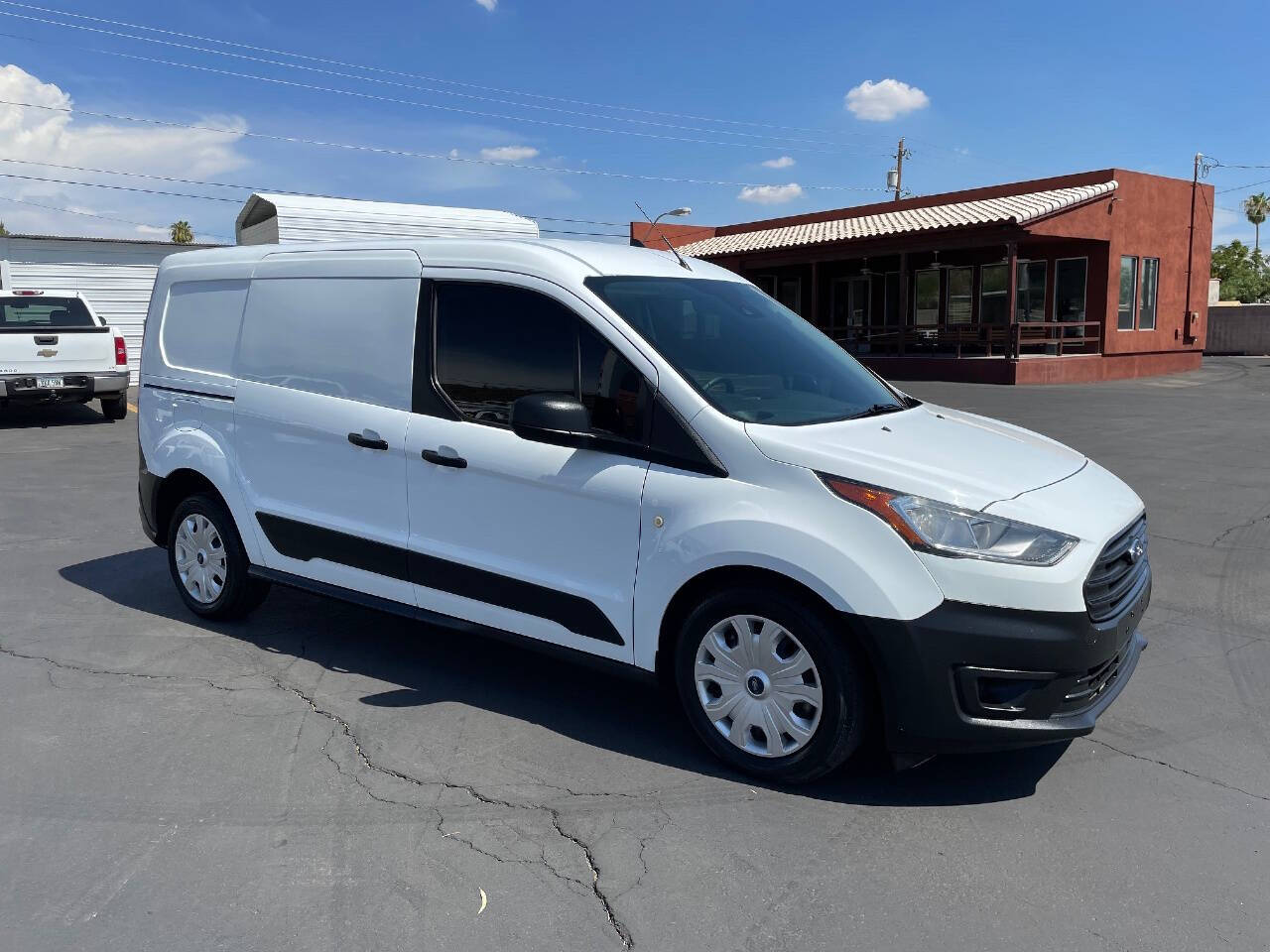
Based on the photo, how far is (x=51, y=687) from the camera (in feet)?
15.9

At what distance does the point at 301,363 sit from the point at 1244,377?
2551cm

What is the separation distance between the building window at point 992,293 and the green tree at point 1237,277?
46.7 m

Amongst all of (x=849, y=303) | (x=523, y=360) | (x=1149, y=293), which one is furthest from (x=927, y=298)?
(x=523, y=360)

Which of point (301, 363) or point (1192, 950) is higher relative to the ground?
point (301, 363)

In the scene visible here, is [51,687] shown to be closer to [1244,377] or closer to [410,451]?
[410,451]

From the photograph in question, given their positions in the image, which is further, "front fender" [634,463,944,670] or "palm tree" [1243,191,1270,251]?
"palm tree" [1243,191,1270,251]

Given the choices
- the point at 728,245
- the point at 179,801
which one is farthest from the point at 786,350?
the point at 728,245

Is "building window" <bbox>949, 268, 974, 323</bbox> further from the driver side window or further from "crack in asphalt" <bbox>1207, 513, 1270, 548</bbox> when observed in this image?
the driver side window

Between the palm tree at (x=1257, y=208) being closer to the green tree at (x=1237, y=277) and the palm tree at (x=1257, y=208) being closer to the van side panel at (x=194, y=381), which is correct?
the green tree at (x=1237, y=277)

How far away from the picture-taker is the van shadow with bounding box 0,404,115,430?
16094 millimetres

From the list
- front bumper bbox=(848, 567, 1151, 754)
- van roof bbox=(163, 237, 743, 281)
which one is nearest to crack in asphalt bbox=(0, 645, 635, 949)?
front bumper bbox=(848, 567, 1151, 754)

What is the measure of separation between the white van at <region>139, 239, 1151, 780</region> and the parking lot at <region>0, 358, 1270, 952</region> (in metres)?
0.35

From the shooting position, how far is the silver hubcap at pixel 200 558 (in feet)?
18.6

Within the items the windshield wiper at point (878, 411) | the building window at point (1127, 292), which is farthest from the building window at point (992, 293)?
the windshield wiper at point (878, 411)
